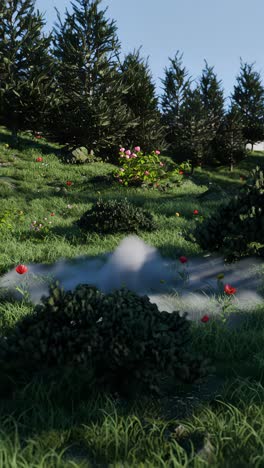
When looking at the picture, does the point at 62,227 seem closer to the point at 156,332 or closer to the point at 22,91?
the point at 156,332

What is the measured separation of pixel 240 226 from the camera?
615 cm

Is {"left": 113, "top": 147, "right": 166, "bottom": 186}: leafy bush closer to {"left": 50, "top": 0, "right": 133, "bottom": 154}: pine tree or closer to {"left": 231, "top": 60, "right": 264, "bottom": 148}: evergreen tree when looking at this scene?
{"left": 50, "top": 0, "right": 133, "bottom": 154}: pine tree

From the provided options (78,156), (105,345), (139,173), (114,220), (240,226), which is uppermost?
(78,156)

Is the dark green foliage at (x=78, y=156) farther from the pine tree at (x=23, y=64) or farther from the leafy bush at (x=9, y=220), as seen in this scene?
the leafy bush at (x=9, y=220)

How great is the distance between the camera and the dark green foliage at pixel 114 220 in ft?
27.4

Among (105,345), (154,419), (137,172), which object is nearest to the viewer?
(154,419)

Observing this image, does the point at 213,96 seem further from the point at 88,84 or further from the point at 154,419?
the point at 154,419

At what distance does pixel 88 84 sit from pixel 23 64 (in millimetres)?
2968

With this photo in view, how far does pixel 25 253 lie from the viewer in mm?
7109

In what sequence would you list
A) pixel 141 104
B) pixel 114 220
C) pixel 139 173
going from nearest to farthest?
pixel 114 220
pixel 139 173
pixel 141 104

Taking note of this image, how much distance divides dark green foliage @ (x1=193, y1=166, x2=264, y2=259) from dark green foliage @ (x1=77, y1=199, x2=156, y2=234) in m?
2.15

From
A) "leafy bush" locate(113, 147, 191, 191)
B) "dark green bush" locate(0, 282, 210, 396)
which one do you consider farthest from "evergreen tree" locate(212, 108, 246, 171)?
"dark green bush" locate(0, 282, 210, 396)

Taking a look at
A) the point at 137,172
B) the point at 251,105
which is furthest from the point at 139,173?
the point at 251,105

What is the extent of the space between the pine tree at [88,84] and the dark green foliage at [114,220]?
10.1m
